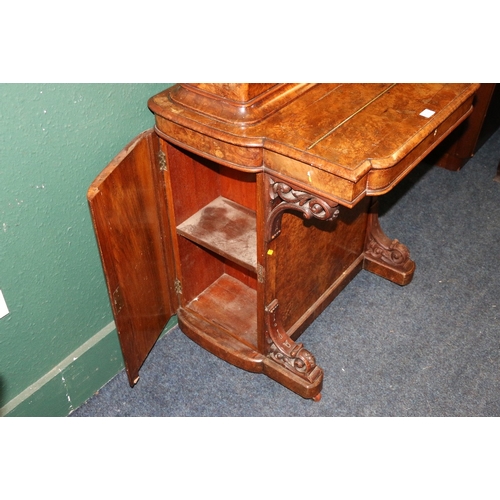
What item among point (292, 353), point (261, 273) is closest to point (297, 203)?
point (261, 273)

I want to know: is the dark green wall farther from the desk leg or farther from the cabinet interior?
the desk leg

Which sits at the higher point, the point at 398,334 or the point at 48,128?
the point at 48,128

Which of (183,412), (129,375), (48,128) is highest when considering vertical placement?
(48,128)

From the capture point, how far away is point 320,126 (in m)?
1.63

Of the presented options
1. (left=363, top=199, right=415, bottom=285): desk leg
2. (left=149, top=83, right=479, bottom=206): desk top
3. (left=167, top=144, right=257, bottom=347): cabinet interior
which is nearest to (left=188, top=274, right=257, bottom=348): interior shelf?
(left=167, top=144, right=257, bottom=347): cabinet interior

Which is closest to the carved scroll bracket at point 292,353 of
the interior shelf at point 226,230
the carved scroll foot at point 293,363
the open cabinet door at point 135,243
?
the carved scroll foot at point 293,363

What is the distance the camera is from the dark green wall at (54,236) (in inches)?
63.6

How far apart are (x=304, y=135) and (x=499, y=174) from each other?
212cm

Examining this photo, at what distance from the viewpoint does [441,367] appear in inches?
91.2

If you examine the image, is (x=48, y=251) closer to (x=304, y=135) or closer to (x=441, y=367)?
(x=304, y=135)

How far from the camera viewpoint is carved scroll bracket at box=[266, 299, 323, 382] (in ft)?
7.02

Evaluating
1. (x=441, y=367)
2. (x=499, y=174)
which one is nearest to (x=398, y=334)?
(x=441, y=367)

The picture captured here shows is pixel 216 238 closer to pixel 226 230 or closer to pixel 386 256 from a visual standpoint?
pixel 226 230

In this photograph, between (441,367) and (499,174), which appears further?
(499,174)
